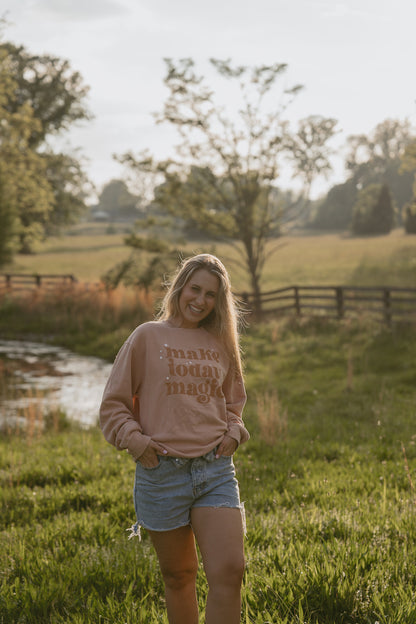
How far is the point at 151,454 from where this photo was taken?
9.09 ft

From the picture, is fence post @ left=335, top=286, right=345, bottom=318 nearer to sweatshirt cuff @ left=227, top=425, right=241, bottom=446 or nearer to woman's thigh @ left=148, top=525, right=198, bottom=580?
sweatshirt cuff @ left=227, top=425, right=241, bottom=446

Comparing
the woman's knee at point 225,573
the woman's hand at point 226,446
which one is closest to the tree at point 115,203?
Result: the woman's hand at point 226,446

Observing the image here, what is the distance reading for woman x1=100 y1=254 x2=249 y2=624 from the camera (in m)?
2.68

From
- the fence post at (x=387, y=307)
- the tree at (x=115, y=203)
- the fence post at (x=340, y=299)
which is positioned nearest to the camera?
the fence post at (x=387, y=307)

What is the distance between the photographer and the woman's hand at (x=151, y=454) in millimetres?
2760

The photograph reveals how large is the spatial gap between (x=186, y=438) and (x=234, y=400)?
1.43ft

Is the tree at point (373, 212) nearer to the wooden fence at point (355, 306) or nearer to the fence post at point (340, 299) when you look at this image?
the wooden fence at point (355, 306)

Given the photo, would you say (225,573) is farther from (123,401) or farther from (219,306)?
(219,306)

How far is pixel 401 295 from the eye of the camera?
77.9 ft

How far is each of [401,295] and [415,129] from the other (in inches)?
301

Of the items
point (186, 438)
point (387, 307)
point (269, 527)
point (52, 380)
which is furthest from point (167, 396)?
point (387, 307)

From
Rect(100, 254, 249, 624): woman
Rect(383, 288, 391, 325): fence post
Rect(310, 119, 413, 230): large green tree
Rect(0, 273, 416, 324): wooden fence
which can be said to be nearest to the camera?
Rect(100, 254, 249, 624): woman

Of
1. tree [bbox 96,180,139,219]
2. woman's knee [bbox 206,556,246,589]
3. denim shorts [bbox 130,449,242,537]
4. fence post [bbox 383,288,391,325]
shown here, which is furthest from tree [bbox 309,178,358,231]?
tree [bbox 96,180,139,219]

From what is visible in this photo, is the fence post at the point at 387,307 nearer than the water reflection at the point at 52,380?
No
